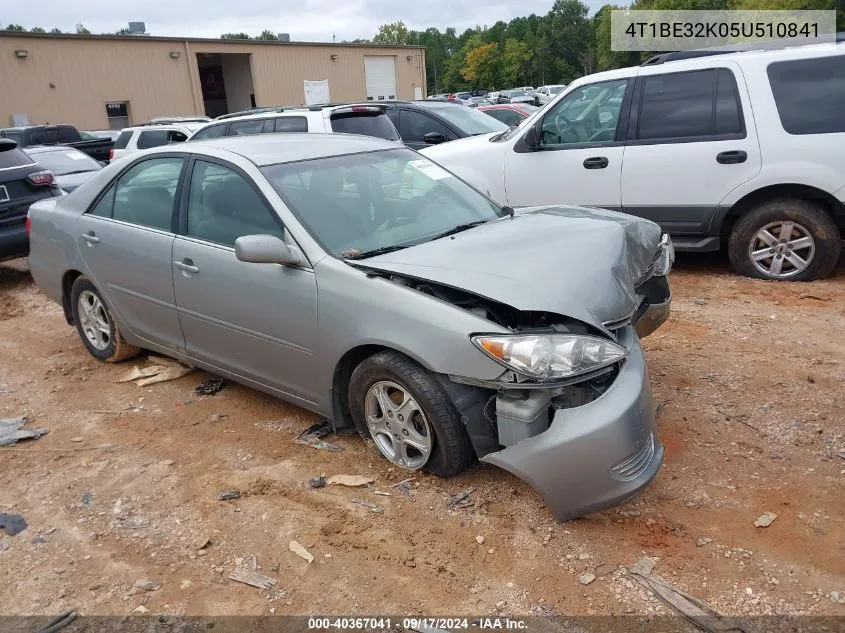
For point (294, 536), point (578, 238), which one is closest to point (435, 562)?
point (294, 536)

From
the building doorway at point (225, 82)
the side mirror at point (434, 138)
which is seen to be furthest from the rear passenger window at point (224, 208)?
the building doorway at point (225, 82)

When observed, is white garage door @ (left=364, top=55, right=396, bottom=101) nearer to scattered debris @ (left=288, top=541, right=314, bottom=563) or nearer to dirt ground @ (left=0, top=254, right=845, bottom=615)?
dirt ground @ (left=0, top=254, right=845, bottom=615)

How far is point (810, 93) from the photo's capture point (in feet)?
19.2

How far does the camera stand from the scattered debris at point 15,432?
4278mm

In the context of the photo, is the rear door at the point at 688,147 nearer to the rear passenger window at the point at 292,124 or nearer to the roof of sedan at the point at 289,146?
the roof of sedan at the point at 289,146

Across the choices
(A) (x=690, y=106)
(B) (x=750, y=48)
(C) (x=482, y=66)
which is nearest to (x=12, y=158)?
(A) (x=690, y=106)

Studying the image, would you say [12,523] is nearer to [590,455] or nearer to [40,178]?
[590,455]

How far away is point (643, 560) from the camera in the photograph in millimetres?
2871

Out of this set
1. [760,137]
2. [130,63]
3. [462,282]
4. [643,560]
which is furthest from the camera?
[130,63]

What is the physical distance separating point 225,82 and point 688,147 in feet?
106

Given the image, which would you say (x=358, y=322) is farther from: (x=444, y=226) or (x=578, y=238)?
(x=578, y=238)

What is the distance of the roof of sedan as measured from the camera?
4.14m

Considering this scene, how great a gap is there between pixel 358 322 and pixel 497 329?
751 mm

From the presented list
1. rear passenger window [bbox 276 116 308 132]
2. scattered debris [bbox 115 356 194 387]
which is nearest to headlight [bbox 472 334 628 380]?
scattered debris [bbox 115 356 194 387]
